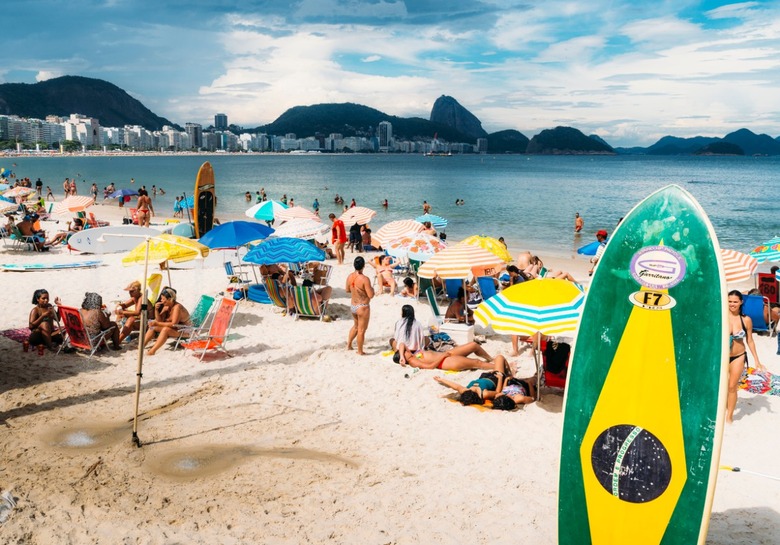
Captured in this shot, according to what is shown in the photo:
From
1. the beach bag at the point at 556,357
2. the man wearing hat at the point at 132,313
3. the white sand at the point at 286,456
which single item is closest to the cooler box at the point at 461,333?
the white sand at the point at 286,456

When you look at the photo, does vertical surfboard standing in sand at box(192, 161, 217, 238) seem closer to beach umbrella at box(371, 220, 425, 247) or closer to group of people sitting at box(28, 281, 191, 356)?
group of people sitting at box(28, 281, 191, 356)

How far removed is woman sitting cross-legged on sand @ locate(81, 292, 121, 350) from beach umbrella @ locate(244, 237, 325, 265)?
223 cm

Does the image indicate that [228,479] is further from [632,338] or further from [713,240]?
[713,240]

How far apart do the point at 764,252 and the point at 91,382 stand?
39.0ft

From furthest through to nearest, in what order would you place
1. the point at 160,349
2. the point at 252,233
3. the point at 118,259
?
the point at 118,259 → the point at 252,233 → the point at 160,349

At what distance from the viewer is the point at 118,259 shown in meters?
15.0

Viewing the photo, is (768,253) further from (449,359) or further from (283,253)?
(283,253)

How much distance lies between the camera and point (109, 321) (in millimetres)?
8344

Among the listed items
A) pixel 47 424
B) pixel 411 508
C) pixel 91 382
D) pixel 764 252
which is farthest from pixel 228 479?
pixel 764 252

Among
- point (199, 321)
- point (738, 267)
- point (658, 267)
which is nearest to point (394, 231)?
point (199, 321)

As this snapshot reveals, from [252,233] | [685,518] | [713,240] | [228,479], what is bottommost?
[228,479]

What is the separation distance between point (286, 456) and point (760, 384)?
5.43 metres

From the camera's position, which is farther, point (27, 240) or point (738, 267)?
point (27, 240)

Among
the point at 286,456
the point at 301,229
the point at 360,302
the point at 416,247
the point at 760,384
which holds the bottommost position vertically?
the point at 286,456
